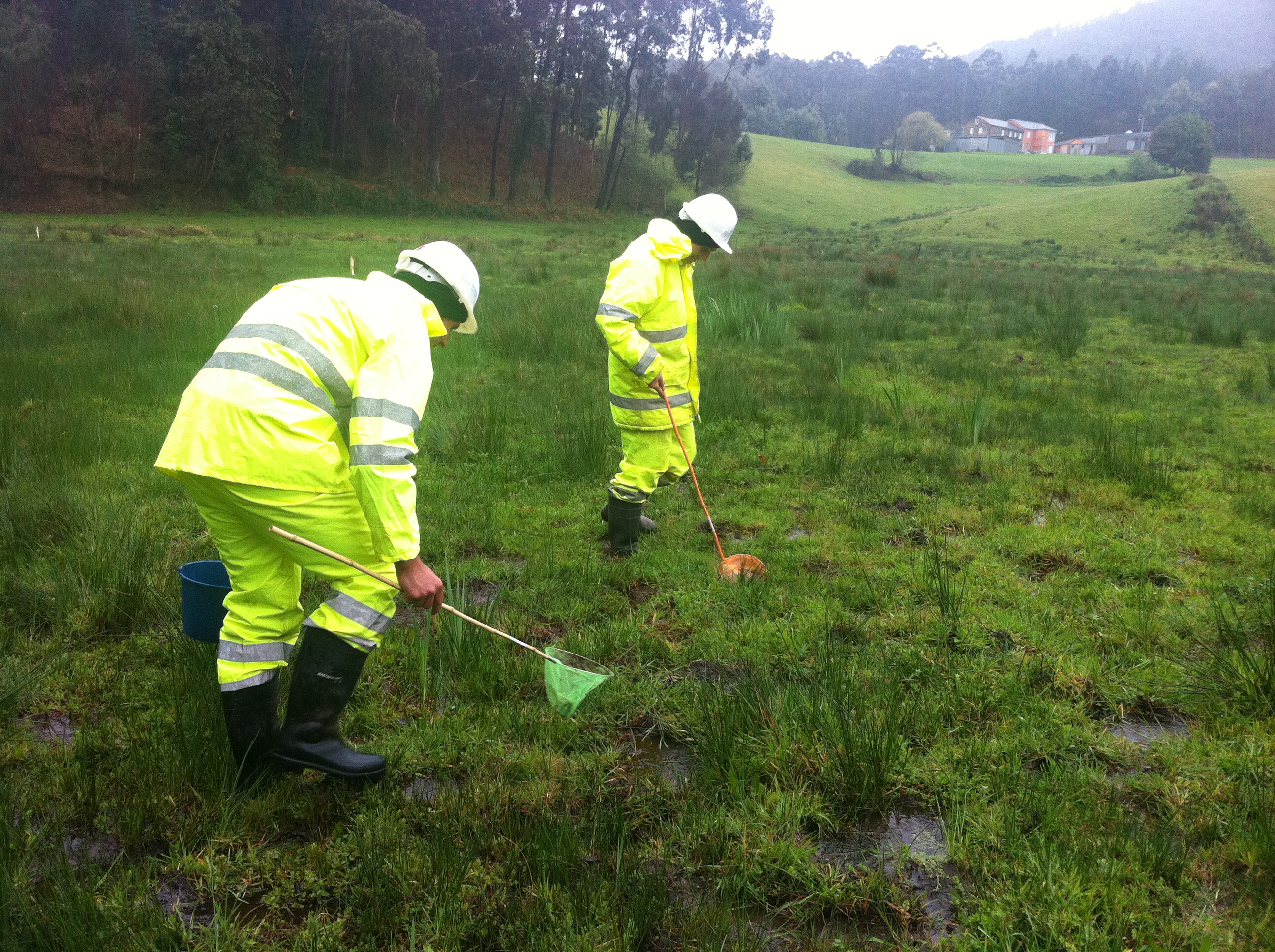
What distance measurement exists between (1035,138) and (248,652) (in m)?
137

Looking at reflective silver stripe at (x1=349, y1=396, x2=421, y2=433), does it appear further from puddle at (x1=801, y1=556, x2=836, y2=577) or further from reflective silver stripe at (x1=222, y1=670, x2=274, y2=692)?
puddle at (x1=801, y1=556, x2=836, y2=577)

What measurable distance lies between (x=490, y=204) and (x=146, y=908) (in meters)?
45.4

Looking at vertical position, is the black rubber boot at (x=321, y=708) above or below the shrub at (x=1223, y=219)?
below

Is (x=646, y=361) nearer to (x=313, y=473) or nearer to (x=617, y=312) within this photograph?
(x=617, y=312)

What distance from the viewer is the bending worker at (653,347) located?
4.81 metres

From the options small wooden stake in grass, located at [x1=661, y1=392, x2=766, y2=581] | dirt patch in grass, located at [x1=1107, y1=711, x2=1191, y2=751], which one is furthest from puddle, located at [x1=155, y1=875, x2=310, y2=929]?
dirt patch in grass, located at [x1=1107, y1=711, x2=1191, y2=751]

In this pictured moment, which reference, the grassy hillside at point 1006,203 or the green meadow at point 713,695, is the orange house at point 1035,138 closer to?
the grassy hillside at point 1006,203

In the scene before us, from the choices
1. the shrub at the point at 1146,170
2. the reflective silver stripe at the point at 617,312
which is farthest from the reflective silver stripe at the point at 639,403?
the shrub at the point at 1146,170

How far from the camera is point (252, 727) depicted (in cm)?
282

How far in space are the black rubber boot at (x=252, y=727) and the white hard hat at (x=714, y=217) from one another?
134 inches

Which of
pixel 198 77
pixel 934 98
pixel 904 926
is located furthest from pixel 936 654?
pixel 934 98

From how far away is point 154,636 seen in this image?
3881 millimetres

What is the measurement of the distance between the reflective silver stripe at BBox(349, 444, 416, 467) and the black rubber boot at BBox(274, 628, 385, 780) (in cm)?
66

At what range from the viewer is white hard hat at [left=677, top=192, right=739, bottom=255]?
16.3 ft
